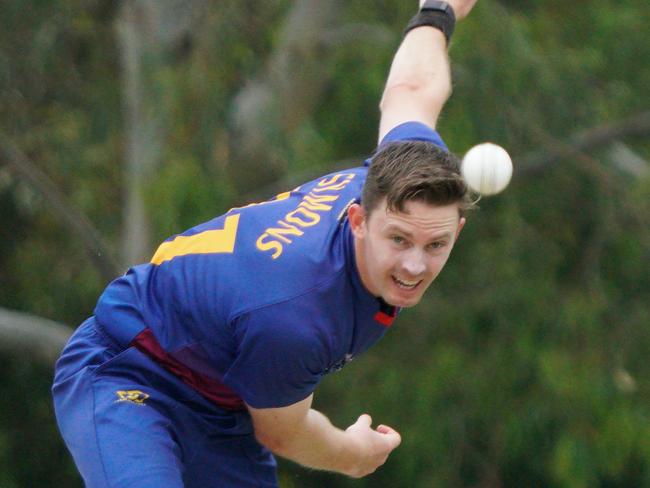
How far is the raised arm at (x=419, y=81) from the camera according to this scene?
5.07m

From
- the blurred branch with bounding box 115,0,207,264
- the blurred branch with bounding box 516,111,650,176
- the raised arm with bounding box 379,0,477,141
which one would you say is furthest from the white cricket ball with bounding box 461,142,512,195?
the blurred branch with bounding box 516,111,650,176

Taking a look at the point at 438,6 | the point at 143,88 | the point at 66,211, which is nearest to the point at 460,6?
the point at 438,6

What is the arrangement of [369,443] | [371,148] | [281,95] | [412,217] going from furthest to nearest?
[371,148] < [281,95] < [369,443] < [412,217]

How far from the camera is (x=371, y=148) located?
12.4 meters

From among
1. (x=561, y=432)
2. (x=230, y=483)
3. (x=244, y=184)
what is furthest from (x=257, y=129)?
(x=230, y=483)

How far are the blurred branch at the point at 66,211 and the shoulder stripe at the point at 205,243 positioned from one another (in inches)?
240

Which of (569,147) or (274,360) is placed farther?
(569,147)

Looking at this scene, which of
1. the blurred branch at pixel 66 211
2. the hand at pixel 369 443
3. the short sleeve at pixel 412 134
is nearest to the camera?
the short sleeve at pixel 412 134

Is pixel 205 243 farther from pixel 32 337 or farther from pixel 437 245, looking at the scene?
pixel 32 337

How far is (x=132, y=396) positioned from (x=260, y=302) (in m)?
0.59

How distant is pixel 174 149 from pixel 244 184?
3.93 feet

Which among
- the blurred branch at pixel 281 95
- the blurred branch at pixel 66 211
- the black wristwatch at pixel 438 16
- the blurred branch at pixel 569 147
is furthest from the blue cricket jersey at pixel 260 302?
the blurred branch at pixel 569 147

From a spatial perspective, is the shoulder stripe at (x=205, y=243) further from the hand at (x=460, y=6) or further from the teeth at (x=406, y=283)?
the hand at (x=460, y=6)

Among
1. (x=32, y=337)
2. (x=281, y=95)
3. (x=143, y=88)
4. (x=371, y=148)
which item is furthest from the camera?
(x=371, y=148)
